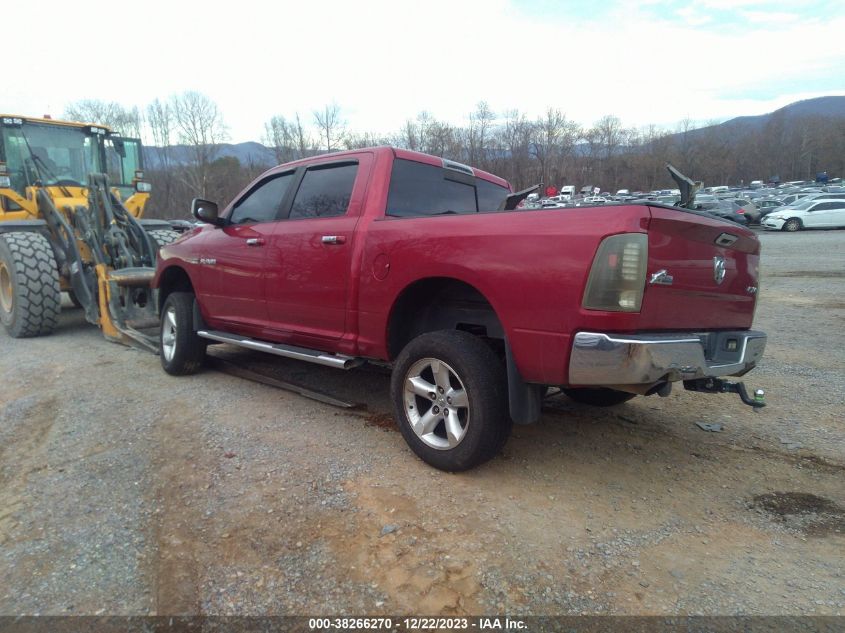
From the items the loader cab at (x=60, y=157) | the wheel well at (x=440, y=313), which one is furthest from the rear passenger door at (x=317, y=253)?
the loader cab at (x=60, y=157)

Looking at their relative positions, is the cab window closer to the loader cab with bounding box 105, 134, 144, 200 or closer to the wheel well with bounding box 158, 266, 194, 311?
the wheel well with bounding box 158, 266, 194, 311

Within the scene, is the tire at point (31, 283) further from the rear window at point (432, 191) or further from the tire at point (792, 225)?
the tire at point (792, 225)

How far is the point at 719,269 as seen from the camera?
2994 millimetres

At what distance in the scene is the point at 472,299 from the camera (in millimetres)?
3461

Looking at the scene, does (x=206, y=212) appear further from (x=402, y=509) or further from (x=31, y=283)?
(x=31, y=283)

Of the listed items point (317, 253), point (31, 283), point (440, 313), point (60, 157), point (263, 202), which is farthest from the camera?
point (60, 157)

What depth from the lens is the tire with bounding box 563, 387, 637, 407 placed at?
400 cm

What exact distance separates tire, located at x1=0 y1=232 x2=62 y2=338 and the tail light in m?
7.40

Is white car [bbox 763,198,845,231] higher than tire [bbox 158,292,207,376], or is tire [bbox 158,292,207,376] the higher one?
white car [bbox 763,198,845,231]

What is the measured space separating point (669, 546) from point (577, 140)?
77.4 meters

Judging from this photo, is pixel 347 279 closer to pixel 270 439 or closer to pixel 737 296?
pixel 270 439

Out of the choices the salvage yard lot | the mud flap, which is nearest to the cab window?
the salvage yard lot

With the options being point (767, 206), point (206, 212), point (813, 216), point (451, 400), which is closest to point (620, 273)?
point (451, 400)

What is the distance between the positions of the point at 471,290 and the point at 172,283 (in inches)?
158
